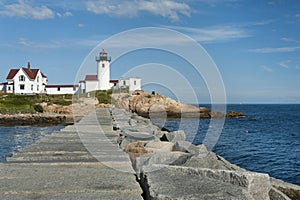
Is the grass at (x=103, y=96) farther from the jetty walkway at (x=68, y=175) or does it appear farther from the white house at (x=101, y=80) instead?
Answer: the jetty walkway at (x=68, y=175)

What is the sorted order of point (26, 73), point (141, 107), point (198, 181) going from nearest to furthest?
1. point (198, 181)
2. point (141, 107)
3. point (26, 73)

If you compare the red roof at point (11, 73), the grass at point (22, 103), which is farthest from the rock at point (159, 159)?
the red roof at point (11, 73)

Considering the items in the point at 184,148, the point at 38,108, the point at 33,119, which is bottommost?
the point at 33,119

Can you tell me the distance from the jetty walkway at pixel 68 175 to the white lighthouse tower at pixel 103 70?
4774cm

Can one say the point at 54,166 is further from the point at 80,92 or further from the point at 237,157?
the point at 80,92

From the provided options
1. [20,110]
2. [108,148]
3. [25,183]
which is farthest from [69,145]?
[20,110]

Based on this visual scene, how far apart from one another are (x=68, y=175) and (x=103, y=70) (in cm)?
5193

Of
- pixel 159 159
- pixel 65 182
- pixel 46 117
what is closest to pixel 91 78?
pixel 46 117

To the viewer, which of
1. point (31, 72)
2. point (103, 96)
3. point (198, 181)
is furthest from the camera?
point (31, 72)

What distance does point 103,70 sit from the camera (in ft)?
181

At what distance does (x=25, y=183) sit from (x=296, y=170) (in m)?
11.6

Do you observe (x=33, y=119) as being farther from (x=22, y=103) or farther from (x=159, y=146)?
(x=159, y=146)

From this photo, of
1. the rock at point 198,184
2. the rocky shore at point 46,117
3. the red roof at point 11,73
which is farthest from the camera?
the red roof at point 11,73

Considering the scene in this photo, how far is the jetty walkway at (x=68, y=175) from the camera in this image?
10.9ft
